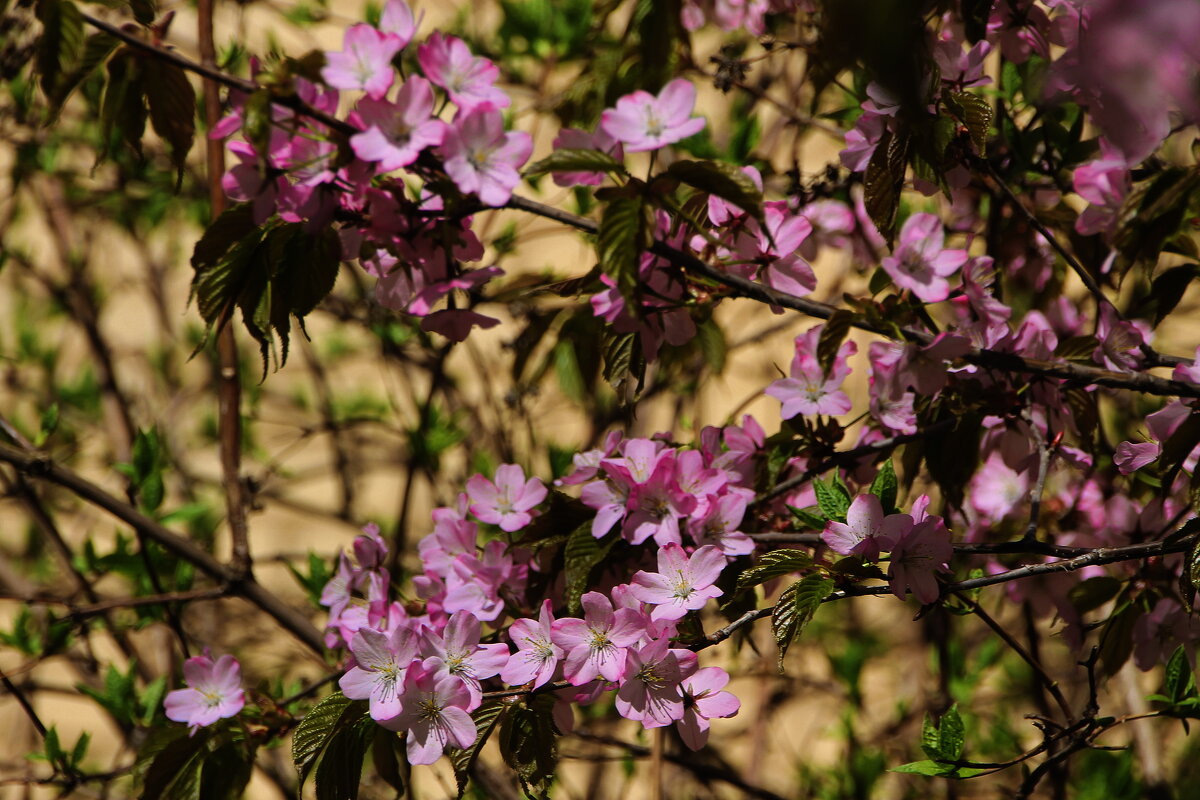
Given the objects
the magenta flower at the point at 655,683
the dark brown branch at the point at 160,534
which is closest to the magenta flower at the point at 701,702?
the magenta flower at the point at 655,683

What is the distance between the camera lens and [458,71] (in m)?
0.90

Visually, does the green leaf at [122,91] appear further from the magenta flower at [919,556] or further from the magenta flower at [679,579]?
the magenta flower at [919,556]

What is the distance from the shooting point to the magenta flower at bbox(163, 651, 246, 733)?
111 cm

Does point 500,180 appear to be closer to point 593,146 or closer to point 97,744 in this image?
point 593,146

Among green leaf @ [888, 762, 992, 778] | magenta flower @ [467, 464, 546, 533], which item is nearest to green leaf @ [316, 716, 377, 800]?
magenta flower @ [467, 464, 546, 533]

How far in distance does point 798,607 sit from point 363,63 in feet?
1.86

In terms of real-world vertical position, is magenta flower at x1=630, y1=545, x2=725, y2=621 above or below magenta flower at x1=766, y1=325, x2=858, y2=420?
below

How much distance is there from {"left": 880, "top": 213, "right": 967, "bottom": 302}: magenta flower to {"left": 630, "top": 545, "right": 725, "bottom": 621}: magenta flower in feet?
1.08

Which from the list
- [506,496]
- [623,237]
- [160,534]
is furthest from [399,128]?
[160,534]

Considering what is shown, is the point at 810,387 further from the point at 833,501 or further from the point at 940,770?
the point at 940,770

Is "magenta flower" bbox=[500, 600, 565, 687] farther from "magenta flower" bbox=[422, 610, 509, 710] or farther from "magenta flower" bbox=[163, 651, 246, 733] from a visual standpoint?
"magenta flower" bbox=[163, 651, 246, 733]

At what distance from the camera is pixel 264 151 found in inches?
29.5

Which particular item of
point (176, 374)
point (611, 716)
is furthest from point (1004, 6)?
point (176, 374)

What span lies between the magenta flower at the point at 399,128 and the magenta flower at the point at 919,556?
0.52 m
